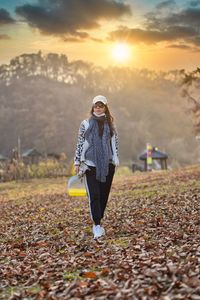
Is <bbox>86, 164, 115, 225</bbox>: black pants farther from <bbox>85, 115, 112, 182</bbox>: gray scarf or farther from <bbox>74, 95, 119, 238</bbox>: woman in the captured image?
<bbox>85, 115, 112, 182</bbox>: gray scarf

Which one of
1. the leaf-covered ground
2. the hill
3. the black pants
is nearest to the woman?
the black pants

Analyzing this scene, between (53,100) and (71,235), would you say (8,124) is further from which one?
(71,235)

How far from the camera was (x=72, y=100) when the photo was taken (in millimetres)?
86125

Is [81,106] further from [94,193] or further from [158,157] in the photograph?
[94,193]

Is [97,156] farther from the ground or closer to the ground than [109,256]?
farther from the ground

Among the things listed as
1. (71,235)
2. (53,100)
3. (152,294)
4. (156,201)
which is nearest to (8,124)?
(53,100)

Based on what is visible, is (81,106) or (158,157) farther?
(81,106)

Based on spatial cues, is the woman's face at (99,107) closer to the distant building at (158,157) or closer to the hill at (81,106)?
the distant building at (158,157)

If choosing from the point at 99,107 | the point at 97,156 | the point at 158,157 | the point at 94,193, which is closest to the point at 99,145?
the point at 97,156

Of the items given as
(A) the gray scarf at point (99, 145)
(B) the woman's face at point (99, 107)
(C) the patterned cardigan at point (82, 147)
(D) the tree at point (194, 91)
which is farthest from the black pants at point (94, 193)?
(D) the tree at point (194, 91)

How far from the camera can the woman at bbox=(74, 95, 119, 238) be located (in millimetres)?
10141

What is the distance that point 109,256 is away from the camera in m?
8.17

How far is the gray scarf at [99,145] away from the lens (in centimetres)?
1011

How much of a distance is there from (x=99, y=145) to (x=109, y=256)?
2.60 m
